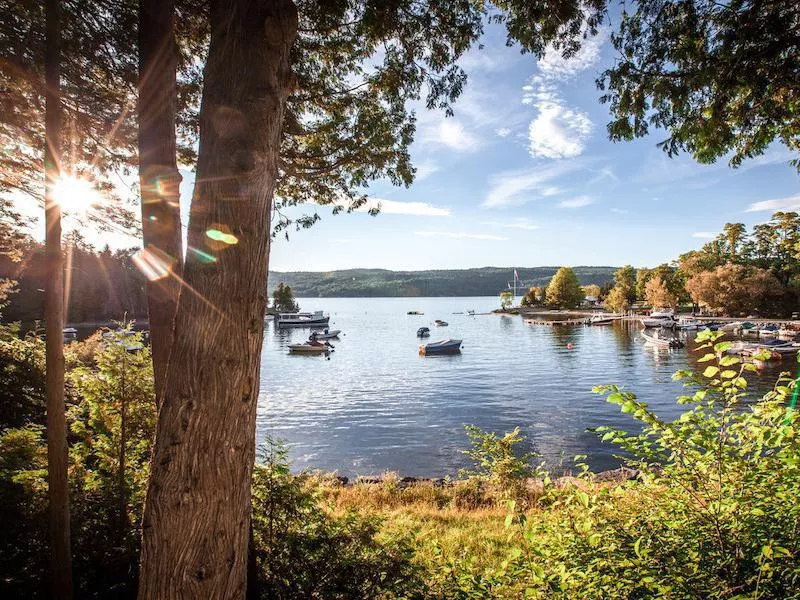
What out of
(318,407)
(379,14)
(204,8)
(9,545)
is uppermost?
(204,8)

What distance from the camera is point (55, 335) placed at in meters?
4.50

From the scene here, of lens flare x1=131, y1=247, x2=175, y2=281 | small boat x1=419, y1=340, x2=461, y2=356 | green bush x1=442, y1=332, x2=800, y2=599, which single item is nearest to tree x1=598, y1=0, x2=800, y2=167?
green bush x1=442, y1=332, x2=800, y2=599

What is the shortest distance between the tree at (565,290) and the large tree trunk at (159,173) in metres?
119

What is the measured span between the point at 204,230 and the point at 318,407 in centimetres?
2660

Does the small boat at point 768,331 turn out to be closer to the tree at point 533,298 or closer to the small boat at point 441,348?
the small boat at point 441,348

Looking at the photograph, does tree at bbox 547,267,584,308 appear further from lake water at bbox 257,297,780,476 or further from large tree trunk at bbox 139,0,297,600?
large tree trunk at bbox 139,0,297,600

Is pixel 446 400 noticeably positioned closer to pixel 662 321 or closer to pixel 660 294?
pixel 662 321

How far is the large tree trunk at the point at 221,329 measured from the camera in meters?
1.93

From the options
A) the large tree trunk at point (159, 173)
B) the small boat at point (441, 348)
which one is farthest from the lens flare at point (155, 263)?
the small boat at point (441, 348)

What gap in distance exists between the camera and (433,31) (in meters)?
5.15

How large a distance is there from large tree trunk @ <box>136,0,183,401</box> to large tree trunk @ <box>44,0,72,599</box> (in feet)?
4.50

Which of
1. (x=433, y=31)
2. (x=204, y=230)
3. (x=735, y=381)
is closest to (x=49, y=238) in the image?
(x=204, y=230)

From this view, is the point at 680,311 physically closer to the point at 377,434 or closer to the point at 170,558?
the point at 377,434

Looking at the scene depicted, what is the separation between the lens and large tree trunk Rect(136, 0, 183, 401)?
3.79 m
